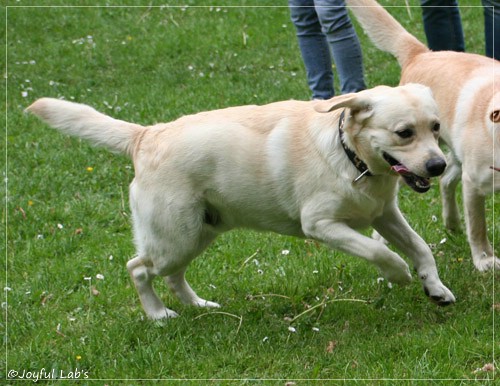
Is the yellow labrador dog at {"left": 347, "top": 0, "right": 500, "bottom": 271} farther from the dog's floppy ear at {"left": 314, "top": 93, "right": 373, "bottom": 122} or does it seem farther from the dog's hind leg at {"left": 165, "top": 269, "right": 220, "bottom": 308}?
the dog's hind leg at {"left": 165, "top": 269, "right": 220, "bottom": 308}

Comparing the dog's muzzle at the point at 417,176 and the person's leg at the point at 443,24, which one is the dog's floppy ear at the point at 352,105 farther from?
the person's leg at the point at 443,24

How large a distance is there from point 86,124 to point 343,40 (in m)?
2.47

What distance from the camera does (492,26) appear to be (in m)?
5.62

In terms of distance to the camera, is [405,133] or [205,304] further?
[205,304]

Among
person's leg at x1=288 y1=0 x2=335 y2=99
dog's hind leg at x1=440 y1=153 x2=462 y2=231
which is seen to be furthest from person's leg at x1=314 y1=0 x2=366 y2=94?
dog's hind leg at x1=440 y1=153 x2=462 y2=231

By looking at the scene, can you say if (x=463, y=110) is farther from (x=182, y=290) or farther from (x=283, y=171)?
(x=182, y=290)

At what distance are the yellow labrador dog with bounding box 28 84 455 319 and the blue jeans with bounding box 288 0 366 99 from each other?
1.98 metres

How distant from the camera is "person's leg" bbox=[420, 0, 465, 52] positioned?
6.25m

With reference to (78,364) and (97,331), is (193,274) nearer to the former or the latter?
(97,331)

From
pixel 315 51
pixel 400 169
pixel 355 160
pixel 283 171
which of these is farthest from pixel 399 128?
pixel 315 51

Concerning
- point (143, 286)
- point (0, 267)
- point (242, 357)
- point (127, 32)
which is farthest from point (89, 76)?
point (242, 357)

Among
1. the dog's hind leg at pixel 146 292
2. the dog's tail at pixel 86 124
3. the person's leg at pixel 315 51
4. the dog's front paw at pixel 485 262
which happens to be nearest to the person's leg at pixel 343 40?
the person's leg at pixel 315 51

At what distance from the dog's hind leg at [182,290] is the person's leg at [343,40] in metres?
2.24

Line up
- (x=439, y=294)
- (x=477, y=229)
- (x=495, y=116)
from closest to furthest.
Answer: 1. (x=495, y=116)
2. (x=439, y=294)
3. (x=477, y=229)
